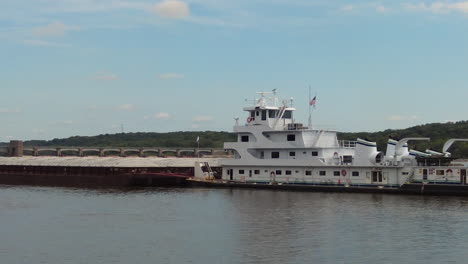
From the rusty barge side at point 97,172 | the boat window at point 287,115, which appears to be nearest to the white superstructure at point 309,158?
the boat window at point 287,115

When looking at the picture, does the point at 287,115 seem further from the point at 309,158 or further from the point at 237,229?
the point at 237,229

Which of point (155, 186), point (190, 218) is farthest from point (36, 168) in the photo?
point (190, 218)

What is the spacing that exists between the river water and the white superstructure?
260cm

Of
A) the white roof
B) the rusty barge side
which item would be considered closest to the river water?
the rusty barge side

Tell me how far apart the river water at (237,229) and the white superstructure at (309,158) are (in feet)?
8.53

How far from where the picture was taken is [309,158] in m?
57.2

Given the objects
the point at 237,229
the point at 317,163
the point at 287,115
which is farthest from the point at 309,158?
the point at 237,229

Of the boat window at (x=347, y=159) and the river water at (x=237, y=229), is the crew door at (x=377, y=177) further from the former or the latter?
the boat window at (x=347, y=159)

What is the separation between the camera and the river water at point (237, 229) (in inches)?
1211

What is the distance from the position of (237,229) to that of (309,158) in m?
20.9

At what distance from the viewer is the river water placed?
30750 millimetres

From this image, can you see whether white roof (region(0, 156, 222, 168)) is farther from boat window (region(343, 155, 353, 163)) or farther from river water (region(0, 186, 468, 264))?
river water (region(0, 186, 468, 264))

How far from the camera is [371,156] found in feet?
180

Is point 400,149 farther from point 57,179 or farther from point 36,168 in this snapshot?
point 36,168
